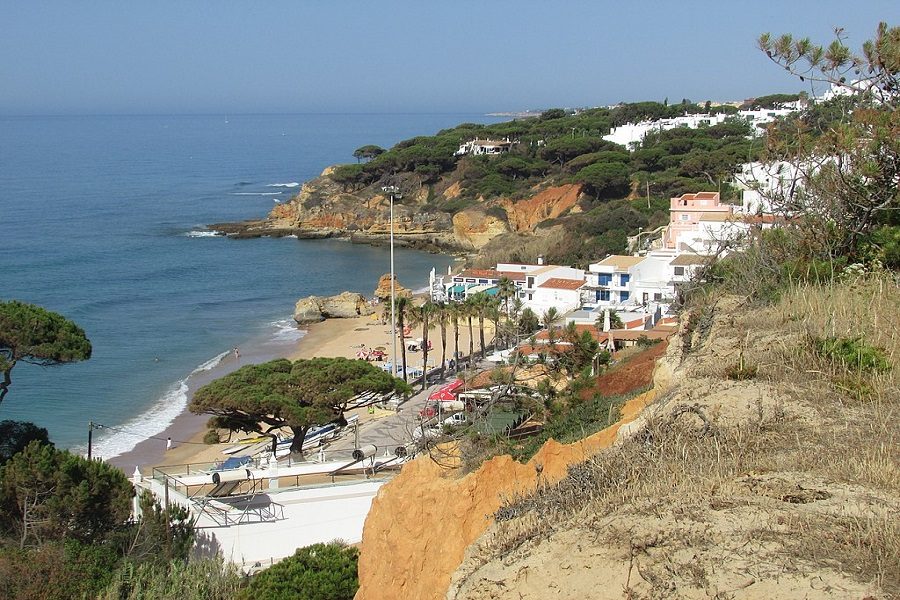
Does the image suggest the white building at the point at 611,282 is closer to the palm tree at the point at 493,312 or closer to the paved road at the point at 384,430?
the palm tree at the point at 493,312

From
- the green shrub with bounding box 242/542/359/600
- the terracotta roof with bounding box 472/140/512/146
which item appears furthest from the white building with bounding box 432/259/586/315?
the terracotta roof with bounding box 472/140/512/146

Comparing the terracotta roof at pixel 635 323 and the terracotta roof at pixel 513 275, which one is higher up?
the terracotta roof at pixel 635 323

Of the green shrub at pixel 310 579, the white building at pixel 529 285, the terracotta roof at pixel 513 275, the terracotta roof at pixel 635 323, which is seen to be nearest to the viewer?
the green shrub at pixel 310 579

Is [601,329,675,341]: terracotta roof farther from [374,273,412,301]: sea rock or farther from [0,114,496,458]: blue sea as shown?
[374,273,412,301]: sea rock

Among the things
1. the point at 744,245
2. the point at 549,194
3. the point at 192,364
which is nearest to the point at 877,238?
the point at 744,245

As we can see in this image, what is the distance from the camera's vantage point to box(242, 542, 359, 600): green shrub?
39.9ft

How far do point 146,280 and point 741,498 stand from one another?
53248 mm

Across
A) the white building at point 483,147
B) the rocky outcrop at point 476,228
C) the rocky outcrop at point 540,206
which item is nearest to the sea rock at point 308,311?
the rocky outcrop at point 476,228

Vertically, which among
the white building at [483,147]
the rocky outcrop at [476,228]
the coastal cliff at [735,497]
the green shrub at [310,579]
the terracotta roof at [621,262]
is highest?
the coastal cliff at [735,497]

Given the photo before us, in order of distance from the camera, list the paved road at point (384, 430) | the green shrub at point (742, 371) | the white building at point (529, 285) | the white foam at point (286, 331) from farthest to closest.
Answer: the white foam at point (286, 331), the white building at point (529, 285), the paved road at point (384, 430), the green shrub at point (742, 371)

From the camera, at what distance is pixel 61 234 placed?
69688 millimetres

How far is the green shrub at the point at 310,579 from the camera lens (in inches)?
478

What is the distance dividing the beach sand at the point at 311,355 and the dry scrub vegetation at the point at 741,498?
16.7m

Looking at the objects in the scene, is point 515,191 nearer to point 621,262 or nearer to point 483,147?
point 483,147
